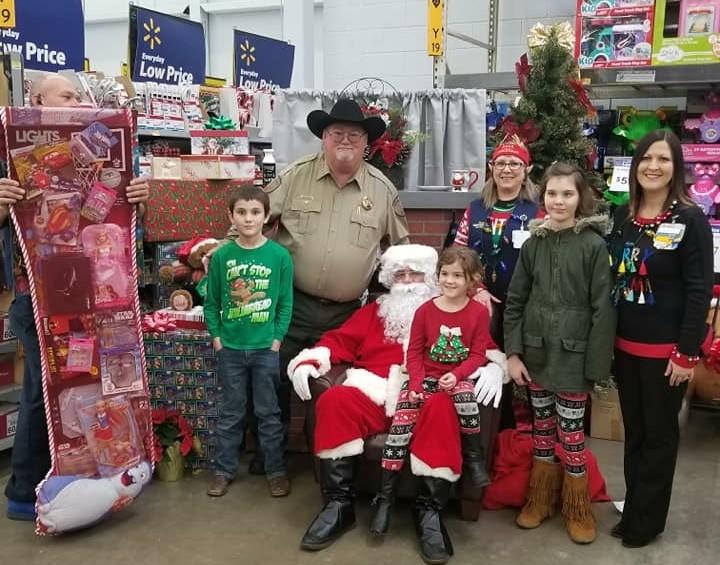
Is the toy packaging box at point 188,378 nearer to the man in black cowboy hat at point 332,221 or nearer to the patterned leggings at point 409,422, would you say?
the man in black cowboy hat at point 332,221

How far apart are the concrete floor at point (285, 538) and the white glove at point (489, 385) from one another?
54 cm

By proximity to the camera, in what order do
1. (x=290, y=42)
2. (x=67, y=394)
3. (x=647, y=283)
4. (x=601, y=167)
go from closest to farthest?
(x=647, y=283), (x=67, y=394), (x=601, y=167), (x=290, y=42)

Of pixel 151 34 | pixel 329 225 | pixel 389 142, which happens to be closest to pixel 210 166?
pixel 329 225

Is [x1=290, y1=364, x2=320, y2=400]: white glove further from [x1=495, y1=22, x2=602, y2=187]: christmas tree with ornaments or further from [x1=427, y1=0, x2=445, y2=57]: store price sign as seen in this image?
[x1=427, y1=0, x2=445, y2=57]: store price sign

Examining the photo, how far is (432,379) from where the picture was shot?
283 centimetres

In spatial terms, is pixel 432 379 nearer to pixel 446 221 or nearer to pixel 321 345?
pixel 321 345

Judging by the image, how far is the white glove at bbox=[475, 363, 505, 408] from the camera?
2.74 meters

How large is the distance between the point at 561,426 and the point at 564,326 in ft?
1.32

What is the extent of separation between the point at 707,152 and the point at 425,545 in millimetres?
3074

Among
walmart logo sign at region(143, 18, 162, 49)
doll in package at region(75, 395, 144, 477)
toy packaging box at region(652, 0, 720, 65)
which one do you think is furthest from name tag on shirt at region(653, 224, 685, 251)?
walmart logo sign at region(143, 18, 162, 49)

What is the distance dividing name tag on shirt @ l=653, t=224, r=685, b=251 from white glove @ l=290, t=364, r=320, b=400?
141cm

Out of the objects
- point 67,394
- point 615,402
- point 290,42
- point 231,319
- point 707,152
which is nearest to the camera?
point 67,394

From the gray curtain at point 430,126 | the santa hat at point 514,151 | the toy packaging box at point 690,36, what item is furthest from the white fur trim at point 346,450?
the toy packaging box at point 690,36

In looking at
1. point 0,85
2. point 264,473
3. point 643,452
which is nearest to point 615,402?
point 643,452
